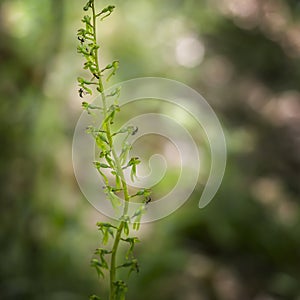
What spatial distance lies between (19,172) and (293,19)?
4.52 feet

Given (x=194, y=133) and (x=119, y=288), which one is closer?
(x=119, y=288)

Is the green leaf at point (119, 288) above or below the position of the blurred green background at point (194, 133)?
below

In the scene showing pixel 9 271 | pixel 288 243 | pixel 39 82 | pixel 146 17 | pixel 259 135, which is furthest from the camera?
pixel 259 135

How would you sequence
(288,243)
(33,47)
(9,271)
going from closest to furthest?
1. (9,271)
2. (33,47)
3. (288,243)

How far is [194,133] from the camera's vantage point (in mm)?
3336

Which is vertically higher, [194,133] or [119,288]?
[194,133]

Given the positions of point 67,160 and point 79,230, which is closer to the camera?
→ point 79,230

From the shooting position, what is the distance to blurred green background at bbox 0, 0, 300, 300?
8.15 ft

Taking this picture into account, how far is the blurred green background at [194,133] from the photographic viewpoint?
248 centimetres

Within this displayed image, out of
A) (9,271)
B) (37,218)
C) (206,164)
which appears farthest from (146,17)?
(9,271)

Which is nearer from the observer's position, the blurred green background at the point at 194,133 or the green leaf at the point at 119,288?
the green leaf at the point at 119,288

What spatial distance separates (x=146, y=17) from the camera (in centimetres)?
357

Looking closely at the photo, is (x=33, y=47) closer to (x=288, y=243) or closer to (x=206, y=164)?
(x=206, y=164)

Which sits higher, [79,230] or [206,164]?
[206,164]
